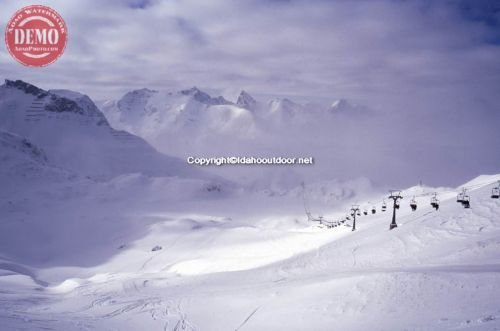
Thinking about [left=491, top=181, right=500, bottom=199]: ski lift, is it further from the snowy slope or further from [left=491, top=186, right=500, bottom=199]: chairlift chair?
the snowy slope

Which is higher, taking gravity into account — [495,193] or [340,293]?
[495,193]

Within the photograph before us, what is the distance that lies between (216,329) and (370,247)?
15960 millimetres

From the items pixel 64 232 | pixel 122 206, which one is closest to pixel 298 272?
pixel 64 232

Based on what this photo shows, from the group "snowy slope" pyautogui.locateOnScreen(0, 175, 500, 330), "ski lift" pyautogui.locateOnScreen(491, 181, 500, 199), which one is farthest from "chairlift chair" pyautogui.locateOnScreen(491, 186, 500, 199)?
"snowy slope" pyautogui.locateOnScreen(0, 175, 500, 330)

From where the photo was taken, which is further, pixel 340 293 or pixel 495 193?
pixel 495 193

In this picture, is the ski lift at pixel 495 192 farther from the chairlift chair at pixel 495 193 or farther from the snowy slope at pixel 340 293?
the snowy slope at pixel 340 293

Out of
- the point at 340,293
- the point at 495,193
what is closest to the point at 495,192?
the point at 495,193

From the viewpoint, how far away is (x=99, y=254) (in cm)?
10881

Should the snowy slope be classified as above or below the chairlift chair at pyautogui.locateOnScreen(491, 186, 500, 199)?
below

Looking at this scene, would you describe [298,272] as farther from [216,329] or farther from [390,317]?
[390,317]

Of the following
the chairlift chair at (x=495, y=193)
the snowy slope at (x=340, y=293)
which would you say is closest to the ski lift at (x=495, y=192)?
the chairlift chair at (x=495, y=193)

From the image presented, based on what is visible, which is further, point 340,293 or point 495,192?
point 495,192

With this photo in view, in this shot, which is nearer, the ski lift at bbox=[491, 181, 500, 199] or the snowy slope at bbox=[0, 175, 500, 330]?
the snowy slope at bbox=[0, 175, 500, 330]

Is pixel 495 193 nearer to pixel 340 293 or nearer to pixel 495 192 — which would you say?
pixel 495 192
